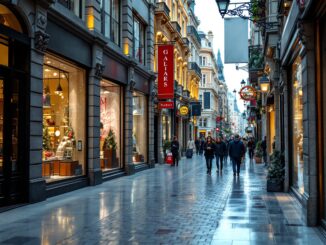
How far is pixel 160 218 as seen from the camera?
32.4 feet

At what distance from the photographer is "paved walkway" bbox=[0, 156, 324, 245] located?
7.88 m

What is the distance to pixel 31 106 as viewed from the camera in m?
11.9

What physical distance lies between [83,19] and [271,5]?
7.62m

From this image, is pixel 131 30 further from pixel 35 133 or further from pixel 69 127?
pixel 35 133

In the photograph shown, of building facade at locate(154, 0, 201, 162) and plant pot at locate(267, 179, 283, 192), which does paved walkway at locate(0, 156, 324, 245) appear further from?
building facade at locate(154, 0, 201, 162)

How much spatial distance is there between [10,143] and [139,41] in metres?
14.3

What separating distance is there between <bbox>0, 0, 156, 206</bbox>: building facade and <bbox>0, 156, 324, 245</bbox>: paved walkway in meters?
1.08

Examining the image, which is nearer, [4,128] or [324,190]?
[324,190]

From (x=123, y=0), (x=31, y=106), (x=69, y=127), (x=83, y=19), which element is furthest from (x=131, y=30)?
(x=31, y=106)

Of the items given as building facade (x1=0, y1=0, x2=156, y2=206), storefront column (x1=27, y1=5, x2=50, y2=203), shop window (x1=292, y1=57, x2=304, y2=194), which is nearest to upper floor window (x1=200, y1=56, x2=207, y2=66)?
building facade (x1=0, y1=0, x2=156, y2=206)

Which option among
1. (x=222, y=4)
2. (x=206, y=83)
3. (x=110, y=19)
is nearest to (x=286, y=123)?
(x=222, y=4)

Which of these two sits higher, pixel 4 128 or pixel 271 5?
pixel 271 5

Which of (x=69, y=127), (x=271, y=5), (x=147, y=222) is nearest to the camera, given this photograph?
(x=147, y=222)

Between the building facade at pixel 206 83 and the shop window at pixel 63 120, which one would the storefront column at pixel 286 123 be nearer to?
the shop window at pixel 63 120
